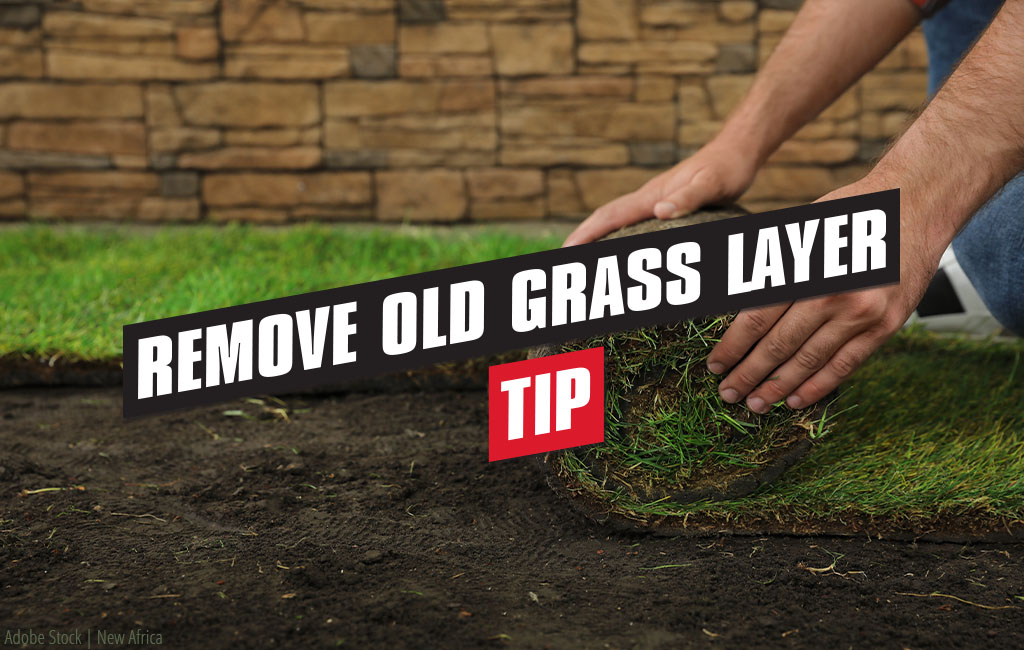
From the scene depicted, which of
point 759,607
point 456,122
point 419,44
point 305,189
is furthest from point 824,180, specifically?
point 759,607

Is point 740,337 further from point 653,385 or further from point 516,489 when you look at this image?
point 516,489

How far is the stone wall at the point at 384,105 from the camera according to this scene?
11.5ft

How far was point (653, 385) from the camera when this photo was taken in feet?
5.03

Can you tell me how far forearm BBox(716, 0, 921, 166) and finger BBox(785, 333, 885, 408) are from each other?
0.69 meters

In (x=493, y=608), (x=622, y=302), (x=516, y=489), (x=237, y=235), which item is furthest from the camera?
(x=237, y=235)

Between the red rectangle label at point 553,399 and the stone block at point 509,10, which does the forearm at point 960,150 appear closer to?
the red rectangle label at point 553,399

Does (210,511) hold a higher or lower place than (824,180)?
lower

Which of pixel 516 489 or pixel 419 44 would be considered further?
pixel 419 44

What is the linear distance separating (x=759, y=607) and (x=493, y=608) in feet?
1.31

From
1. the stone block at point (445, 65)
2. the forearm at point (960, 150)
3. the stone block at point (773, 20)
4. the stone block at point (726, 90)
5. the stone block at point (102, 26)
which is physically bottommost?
the forearm at point (960, 150)

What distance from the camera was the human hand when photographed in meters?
1.35

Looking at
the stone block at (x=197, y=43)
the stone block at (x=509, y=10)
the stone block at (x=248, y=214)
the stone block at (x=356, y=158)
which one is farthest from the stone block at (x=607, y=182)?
the stone block at (x=197, y=43)

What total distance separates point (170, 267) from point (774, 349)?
7.66 ft

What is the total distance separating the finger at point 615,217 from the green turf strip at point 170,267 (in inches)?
48.1
